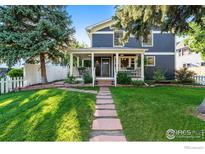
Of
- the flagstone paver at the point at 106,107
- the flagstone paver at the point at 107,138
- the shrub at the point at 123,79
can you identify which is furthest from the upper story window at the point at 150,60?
the flagstone paver at the point at 107,138

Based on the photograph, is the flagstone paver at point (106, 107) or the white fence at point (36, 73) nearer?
the flagstone paver at point (106, 107)

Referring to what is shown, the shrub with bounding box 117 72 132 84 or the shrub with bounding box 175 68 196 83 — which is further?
the shrub with bounding box 175 68 196 83

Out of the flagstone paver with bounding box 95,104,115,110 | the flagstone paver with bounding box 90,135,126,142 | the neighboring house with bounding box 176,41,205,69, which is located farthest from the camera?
the neighboring house with bounding box 176,41,205,69

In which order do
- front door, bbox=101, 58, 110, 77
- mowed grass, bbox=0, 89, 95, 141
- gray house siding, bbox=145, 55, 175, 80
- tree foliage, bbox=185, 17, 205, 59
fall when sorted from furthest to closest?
front door, bbox=101, 58, 110, 77, gray house siding, bbox=145, 55, 175, 80, tree foliage, bbox=185, 17, 205, 59, mowed grass, bbox=0, 89, 95, 141

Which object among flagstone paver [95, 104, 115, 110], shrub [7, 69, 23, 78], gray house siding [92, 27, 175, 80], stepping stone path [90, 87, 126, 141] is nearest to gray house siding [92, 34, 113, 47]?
gray house siding [92, 27, 175, 80]

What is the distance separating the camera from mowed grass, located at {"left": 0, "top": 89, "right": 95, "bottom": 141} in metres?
3.49

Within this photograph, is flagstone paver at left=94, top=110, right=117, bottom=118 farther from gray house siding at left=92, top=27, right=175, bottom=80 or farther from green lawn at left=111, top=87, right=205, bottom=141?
gray house siding at left=92, top=27, right=175, bottom=80

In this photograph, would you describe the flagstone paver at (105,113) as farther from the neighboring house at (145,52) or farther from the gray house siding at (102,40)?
the gray house siding at (102,40)

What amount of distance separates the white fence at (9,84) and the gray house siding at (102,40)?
6577mm

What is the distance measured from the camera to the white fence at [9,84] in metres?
7.81

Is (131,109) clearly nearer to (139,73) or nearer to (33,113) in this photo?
(33,113)

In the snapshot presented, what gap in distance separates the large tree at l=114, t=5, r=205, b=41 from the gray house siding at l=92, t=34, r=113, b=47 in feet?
23.2

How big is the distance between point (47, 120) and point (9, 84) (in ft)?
15.3

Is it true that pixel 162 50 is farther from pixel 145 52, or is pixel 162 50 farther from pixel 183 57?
pixel 183 57
